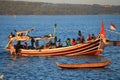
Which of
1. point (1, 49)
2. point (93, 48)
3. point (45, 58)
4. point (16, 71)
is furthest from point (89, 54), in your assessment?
point (1, 49)

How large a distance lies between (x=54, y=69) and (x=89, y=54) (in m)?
11.2

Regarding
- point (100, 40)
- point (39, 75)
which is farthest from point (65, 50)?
point (39, 75)

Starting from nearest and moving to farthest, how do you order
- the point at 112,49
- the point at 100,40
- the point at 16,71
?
the point at 16,71
the point at 100,40
the point at 112,49

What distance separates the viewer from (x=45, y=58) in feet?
194

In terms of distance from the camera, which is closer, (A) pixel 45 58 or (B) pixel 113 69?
(B) pixel 113 69

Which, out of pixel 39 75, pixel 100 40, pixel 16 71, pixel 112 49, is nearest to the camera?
pixel 39 75

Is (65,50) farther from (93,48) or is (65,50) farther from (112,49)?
(112,49)

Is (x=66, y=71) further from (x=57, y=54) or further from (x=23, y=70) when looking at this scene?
(x=57, y=54)

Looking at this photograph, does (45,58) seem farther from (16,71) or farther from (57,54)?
(16,71)

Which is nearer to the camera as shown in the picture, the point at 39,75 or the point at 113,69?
the point at 39,75

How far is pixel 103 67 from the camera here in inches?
1941

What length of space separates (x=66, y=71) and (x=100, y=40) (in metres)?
12.0

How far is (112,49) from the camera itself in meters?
70.4

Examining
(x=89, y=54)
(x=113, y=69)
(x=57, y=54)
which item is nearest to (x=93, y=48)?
(x=89, y=54)
